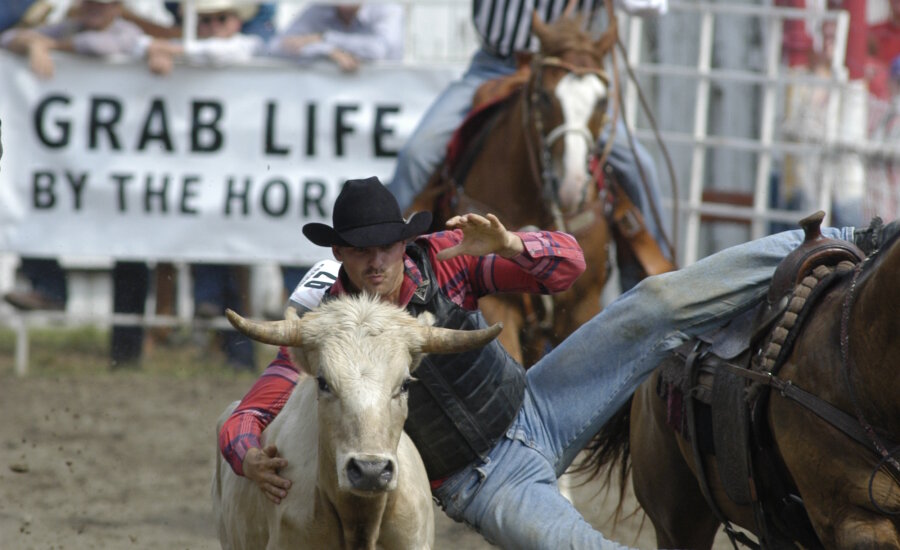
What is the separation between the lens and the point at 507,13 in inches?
273

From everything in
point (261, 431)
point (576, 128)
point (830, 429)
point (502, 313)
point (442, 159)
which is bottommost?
point (502, 313)

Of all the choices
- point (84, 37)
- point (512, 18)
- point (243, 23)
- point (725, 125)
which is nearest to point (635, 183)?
point (512, 18)

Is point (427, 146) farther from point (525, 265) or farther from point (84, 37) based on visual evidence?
point (84, 37)

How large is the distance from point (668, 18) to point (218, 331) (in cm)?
411

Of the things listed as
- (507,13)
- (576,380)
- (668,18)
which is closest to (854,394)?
(576,380)

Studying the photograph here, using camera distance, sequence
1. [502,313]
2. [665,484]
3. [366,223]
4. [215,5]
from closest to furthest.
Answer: [366,223]
[665,484]
[502,313]
[215,5]

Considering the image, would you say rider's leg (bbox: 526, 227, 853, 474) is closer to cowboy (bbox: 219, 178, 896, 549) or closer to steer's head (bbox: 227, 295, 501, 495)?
cowboy (bbox: 219, 178, 896, 549)

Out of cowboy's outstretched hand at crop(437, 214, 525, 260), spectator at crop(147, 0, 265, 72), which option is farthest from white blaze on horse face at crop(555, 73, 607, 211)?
spectator at crop(147, 0, 265, 72)

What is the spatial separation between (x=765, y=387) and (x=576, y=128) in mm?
2536

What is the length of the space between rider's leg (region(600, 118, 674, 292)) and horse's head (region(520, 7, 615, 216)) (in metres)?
0.37

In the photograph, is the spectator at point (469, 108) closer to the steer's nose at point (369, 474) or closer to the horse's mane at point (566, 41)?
the horse's mane at point (566, 41)

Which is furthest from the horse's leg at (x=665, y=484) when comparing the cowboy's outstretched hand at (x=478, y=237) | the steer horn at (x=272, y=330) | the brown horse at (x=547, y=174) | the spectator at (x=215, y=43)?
the spectator at (x=215, y=43)

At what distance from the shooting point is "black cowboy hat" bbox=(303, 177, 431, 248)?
350 centimetres

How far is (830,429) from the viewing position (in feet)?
Answer: 11.2
